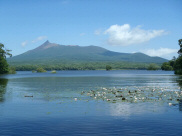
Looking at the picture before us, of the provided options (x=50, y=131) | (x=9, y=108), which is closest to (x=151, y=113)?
(x=50, y=131)

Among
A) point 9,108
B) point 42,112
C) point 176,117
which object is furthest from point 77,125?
point 9,108

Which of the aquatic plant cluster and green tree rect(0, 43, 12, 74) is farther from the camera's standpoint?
green tree rect(0, 43, 12, 74)

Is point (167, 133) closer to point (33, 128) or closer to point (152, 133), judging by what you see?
point (152, 133)

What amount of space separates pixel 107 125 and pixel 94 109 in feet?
23.3

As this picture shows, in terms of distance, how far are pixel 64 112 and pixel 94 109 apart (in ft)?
11.3

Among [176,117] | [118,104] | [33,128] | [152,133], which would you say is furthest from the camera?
[118,104]

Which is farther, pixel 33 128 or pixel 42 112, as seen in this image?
pixel 42 112

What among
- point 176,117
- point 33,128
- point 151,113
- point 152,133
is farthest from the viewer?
point 151,113

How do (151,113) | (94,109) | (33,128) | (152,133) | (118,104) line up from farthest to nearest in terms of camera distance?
(118,104)
(94,109)
(151,113)
(33,128)
(152,133)

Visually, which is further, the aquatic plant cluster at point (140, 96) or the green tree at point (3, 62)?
the green tree at point (3, 62)

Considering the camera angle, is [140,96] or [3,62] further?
[3,62]

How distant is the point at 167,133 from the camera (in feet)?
62.2

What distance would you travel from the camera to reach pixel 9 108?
97.1 feet

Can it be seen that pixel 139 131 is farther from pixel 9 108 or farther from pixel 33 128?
pixel 9 108
